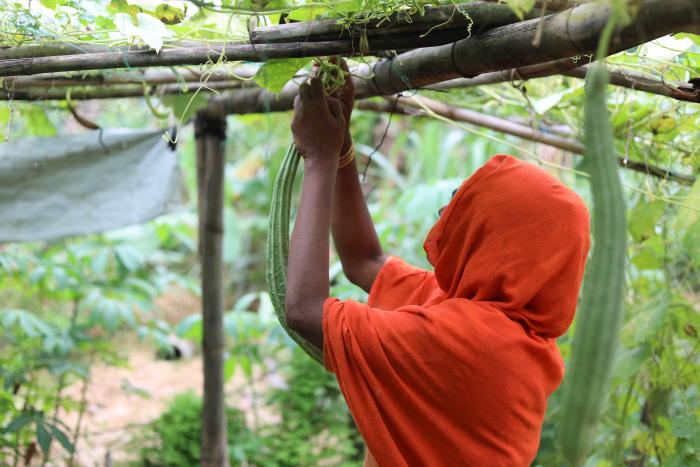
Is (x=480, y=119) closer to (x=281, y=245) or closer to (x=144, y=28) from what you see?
(x=281, y=245)

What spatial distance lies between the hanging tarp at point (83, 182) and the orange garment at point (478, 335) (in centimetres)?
144

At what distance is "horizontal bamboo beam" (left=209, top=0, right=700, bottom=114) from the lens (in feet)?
3.00

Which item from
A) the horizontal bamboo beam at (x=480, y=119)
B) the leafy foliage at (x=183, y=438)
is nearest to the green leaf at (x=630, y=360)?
the horizontal bamboo beam at (x=480, y=119)

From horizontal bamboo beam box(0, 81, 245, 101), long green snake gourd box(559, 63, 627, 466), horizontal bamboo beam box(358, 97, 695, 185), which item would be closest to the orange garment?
long green snake gourd box(559, 63, 627, 466)

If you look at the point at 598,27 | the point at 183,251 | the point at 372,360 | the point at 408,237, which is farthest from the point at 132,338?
the point at 598,27

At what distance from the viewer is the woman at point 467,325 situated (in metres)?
1.31

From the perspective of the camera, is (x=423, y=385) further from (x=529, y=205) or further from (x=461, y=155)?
(x=461, y=155)

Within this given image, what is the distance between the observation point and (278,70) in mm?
1464

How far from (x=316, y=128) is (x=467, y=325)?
490mm

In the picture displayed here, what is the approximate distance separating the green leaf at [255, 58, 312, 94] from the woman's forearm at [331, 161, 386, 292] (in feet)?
1.13

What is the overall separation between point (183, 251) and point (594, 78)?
271 inches

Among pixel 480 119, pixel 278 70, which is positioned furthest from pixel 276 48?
pixel 480 119

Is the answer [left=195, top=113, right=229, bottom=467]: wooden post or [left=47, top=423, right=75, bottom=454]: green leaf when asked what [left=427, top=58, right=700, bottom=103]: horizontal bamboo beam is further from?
[left=47, top=423, right=75, bottom=454]: green leaf

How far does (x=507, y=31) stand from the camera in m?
1.23
